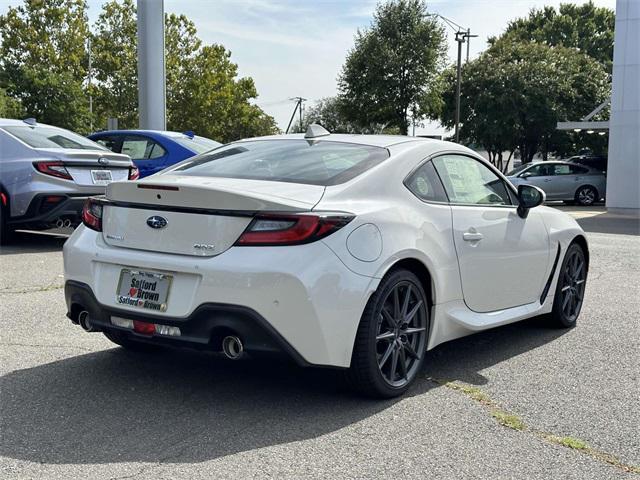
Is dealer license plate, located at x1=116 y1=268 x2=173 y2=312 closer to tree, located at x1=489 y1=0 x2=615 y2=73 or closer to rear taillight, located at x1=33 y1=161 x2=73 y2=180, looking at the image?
rear taillight, located at x1=33 y1=161 x2=73 y2=180

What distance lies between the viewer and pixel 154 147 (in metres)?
11.6

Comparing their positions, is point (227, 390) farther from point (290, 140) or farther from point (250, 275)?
point (290, 140)

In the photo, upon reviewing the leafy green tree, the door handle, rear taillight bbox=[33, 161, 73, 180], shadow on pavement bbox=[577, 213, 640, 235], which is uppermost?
the leafy green tree

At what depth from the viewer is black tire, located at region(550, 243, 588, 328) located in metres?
5.96

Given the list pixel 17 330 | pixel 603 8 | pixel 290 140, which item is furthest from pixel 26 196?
pixel 603 8

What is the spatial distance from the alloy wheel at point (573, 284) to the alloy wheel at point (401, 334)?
2.01 m

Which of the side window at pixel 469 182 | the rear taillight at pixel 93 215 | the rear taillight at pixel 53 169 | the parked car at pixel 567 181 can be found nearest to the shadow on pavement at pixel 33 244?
the rear taillight at pixel 53 169

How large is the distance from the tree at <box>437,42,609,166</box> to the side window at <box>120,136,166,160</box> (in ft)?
90.3

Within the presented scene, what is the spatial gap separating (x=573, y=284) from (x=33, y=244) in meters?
6.95

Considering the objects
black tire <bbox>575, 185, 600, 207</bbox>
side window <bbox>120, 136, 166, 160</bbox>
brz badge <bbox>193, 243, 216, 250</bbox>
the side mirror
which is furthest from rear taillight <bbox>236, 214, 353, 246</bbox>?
black tire <bbox>575, 185, 600, 207</bbox>

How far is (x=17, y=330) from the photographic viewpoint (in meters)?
5.48

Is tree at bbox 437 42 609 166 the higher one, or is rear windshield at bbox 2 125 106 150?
tree at bbox 437 42 609 166

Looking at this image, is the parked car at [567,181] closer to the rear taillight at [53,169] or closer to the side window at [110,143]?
the side window at [110,143]

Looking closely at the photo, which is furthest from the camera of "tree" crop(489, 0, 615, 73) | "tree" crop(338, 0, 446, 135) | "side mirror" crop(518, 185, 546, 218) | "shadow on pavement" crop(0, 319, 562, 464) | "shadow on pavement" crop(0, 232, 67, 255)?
"tree" crop(489, 0, 615, 73)
